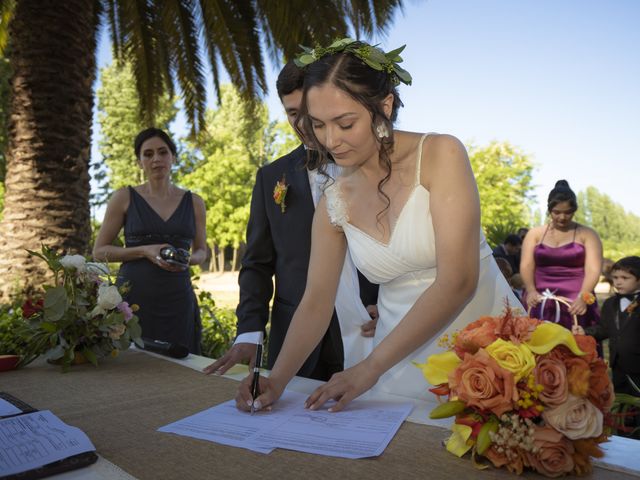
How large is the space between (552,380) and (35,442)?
1.13 metres

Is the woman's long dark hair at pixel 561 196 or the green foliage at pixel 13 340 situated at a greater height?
the woman's long dark hair at pixel 561 196

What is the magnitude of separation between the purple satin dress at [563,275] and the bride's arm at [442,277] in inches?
154

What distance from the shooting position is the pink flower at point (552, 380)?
3.59ft

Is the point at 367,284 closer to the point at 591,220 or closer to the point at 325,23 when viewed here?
the point at 325,23

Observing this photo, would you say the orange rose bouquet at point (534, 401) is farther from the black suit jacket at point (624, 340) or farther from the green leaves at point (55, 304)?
the black suit jacket at point (624, 340)

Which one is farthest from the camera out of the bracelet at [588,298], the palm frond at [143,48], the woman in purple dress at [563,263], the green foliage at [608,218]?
the green foliage at [608,218]

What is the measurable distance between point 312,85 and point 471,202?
0.60m

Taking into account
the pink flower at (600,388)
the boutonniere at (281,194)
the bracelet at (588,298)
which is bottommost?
the bracelet at (588,298)

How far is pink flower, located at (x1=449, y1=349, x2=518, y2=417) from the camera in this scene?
110cm

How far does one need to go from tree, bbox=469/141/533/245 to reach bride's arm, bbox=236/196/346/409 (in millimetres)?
23717

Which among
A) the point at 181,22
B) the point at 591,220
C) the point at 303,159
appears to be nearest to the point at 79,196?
the point at 181,22

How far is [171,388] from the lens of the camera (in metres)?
1.87

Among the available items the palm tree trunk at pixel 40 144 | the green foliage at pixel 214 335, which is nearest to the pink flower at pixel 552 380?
the green foliage at pixel 214 335

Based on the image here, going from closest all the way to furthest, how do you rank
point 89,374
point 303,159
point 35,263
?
point 89,374
point 303,159
point 35,263
